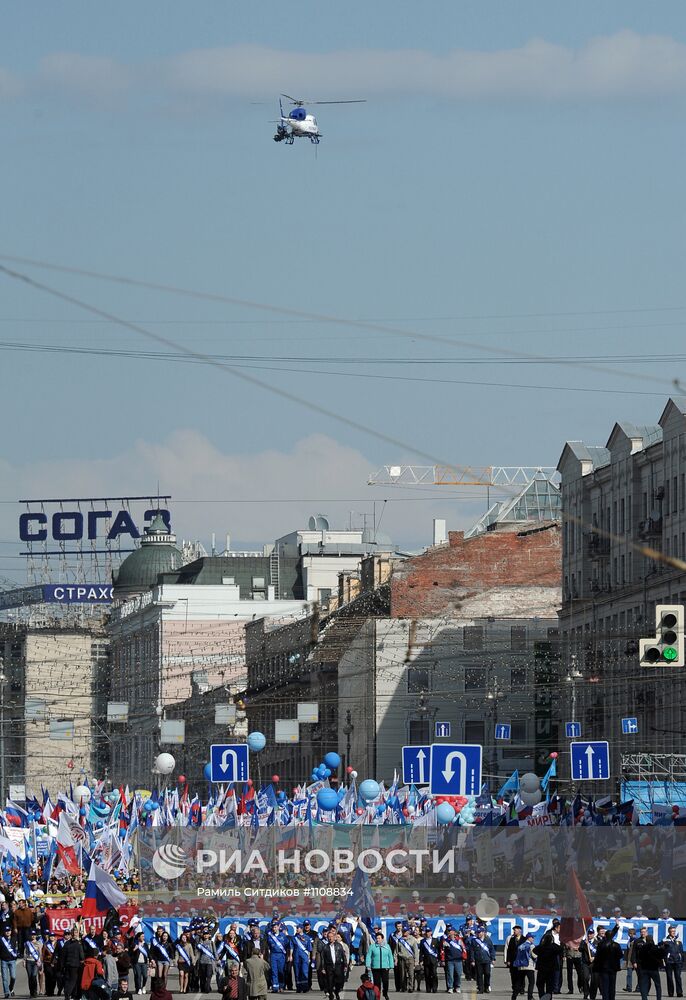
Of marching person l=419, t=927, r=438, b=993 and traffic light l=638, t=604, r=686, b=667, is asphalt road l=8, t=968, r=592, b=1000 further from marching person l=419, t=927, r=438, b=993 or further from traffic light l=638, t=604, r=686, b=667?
traffic light l=638, t=604, r=686, b=667

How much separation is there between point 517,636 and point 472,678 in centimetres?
314

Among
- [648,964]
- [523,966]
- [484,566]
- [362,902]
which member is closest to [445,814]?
[362,902]

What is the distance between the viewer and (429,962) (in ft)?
141

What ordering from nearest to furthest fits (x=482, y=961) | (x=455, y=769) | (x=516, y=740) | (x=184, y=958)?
(x=482, y=961)
(x=184, y=958)
(x=455, y=769)
(x=516, y=740)

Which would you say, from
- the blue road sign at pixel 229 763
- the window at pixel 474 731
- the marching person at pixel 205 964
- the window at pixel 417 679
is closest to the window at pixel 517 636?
the window at pixel 474 731

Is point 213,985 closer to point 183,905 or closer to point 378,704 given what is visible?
point 183,905

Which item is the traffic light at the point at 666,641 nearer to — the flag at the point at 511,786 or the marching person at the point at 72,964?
the marching person at the point at 72,964

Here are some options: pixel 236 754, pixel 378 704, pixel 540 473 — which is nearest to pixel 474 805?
pixel 236 754

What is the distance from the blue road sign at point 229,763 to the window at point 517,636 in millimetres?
42255

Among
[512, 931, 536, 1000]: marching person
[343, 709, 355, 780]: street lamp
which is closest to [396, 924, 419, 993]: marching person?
[512, 931, 536, 1000]: marching person

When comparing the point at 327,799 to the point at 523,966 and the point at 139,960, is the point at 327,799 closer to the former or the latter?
the point at 139,960

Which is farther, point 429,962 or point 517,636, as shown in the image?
point 517,636

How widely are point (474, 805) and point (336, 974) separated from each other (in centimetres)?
2264

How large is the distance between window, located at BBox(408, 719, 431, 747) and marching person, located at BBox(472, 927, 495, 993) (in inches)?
2719
